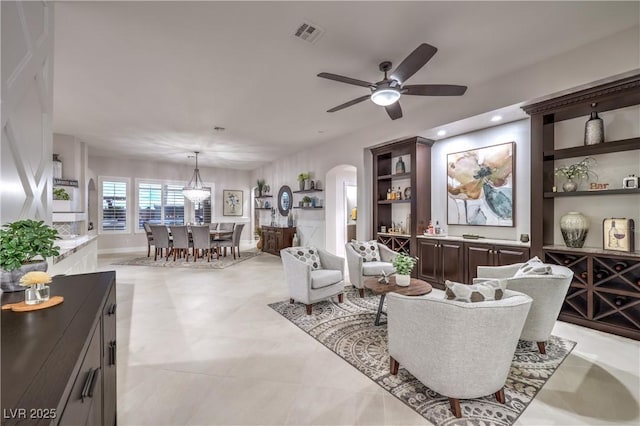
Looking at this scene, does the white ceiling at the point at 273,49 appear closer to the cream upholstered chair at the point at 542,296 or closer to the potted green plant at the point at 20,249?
the potted green plant at the point at 20,249

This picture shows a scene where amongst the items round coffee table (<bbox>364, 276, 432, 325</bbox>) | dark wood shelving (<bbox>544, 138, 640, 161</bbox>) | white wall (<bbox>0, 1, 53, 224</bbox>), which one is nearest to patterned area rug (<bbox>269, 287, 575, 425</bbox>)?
round coffee table (<bbox>364, 276, 432, 325</bbox>)

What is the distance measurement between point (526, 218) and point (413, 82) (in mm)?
2475

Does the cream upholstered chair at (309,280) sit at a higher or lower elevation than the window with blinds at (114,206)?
lower

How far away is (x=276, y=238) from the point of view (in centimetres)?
840

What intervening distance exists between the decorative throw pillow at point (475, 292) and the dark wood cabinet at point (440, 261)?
2485mm

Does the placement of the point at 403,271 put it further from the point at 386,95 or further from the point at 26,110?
the point at 26,110

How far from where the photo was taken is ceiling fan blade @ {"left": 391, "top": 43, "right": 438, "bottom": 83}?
233 cm

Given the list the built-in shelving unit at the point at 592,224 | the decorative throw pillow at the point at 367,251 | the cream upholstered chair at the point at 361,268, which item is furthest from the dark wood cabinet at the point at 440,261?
the built-in shelving unit at the point at 592,224

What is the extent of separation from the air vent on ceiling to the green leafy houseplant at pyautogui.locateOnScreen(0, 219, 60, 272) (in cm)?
252

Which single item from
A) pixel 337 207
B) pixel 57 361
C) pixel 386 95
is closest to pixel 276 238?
pixel 337 207

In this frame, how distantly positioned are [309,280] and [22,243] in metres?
2.67

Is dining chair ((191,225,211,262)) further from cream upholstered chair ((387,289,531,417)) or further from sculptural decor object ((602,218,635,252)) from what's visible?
sculptural decor object ((602,218,635,252))

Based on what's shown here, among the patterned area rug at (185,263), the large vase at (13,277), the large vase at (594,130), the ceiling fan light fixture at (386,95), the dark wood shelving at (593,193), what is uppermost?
the ceiling fan light fixture at (386,95)

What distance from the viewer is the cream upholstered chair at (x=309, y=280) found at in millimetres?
3592
